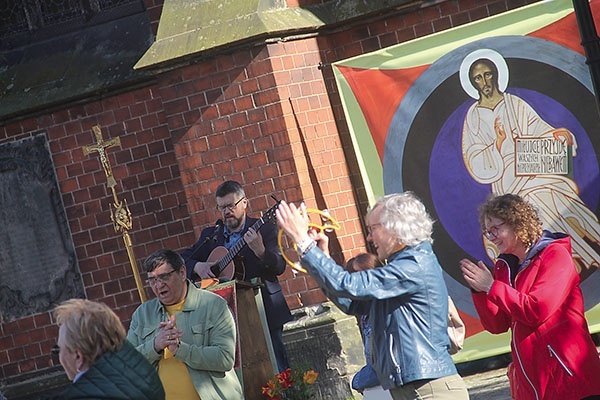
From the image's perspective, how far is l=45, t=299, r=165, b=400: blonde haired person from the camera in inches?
184

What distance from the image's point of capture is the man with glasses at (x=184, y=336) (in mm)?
6867

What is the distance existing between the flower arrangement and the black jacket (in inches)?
131

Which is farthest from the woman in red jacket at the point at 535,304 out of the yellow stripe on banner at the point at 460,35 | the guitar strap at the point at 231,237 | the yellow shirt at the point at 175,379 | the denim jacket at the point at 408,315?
the yellow stripe on banner at the point at 460,35

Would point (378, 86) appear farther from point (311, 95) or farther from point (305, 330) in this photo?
point (305, 330)

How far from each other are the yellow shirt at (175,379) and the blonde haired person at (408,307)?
149 cm

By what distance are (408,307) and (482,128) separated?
13.1ft

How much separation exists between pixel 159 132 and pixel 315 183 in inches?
70.8

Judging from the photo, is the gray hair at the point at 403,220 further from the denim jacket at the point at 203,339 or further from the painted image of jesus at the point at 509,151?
the painted image of jesus at the point at 509,151

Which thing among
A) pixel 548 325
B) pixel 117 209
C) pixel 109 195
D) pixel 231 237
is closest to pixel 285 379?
pixel 231 237

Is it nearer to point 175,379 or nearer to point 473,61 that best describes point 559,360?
point 175,379

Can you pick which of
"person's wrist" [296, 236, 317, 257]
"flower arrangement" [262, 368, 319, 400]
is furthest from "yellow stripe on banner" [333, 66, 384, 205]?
"person's wrist" [296, 236, 317, 257]

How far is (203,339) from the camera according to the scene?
709 cm

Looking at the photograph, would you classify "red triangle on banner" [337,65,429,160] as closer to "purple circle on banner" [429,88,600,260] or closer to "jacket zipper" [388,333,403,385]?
"purple circle on banner" [429,88,600,260]

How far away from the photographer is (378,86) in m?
9.92
